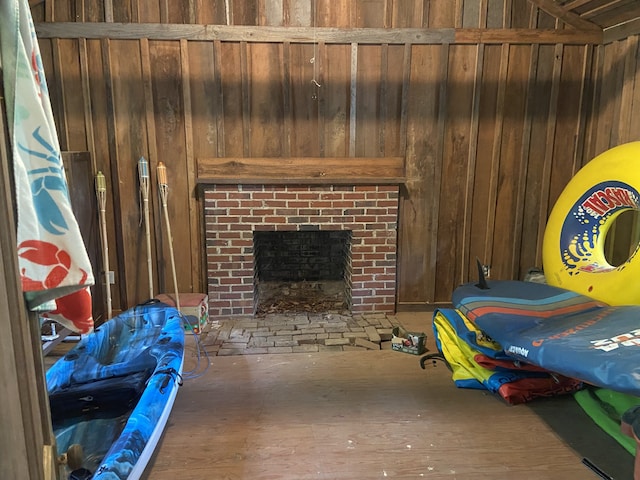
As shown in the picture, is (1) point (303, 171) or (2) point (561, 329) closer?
(2) point (561, 329)

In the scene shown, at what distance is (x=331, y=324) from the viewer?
3.87 m

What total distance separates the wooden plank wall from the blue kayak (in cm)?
140

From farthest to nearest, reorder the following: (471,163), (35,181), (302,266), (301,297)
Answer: (302,266) < (301,297) < (471,163) < (35,181)

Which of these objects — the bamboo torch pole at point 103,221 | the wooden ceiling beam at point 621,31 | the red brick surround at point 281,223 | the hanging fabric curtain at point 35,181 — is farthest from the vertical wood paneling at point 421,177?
the hanging fabric curtain at point 35,181

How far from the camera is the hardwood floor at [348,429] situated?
2.11m

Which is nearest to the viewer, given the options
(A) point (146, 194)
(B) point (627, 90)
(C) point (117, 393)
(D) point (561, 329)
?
(C) point (117, 393)

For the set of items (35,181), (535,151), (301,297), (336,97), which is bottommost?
(301,297)

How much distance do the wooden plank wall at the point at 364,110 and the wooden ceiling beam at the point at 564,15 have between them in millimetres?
90

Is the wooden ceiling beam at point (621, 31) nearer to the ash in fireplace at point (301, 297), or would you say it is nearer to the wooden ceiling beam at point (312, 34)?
the wooden ceiling beam at point (312, 34)

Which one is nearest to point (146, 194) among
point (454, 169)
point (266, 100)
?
point (266, 100)

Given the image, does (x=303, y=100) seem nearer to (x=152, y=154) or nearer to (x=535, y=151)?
(x=152, y=154)

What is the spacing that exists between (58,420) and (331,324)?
7.25ft

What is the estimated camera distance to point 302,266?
479cm

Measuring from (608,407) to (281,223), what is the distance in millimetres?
2651
